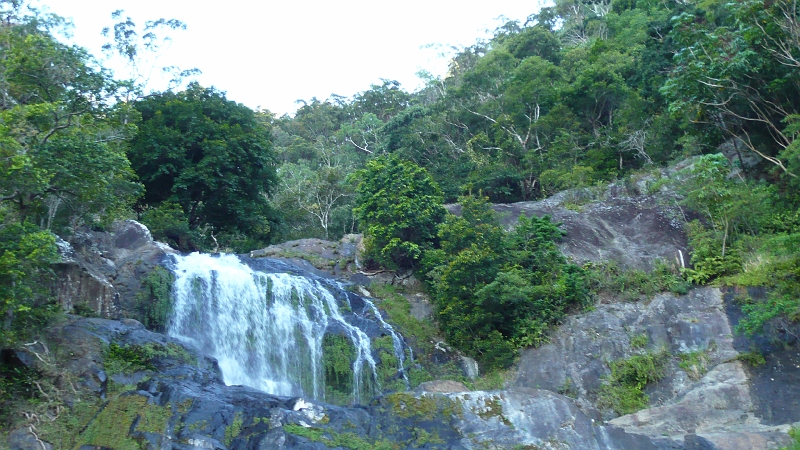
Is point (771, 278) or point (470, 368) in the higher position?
point (771, 278)

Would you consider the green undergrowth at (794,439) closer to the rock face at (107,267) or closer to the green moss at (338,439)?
the green moss at (338,439)

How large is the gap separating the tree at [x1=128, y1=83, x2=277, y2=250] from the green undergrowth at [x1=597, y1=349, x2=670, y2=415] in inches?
579

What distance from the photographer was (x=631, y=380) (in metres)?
16.9

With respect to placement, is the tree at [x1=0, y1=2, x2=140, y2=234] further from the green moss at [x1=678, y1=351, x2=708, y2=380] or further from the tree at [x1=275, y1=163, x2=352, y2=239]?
the green moss at [x1=678, y1=351, x2=708, y2=380]

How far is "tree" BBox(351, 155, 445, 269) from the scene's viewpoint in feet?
69.7

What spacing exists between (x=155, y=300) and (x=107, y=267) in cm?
145

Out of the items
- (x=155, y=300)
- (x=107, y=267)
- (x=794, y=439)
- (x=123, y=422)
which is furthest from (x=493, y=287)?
(x=107, y=267)

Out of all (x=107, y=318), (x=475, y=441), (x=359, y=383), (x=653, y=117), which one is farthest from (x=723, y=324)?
(x=107, y=318)

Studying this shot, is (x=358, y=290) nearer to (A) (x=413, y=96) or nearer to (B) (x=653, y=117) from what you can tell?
(B) (x=653, y=117)

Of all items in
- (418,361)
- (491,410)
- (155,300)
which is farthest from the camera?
(418,361)

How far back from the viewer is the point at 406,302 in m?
20.8

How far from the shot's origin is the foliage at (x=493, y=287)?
18.2 metres

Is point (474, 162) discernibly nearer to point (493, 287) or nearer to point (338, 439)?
point (493, 287)

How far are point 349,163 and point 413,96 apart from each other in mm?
9794
